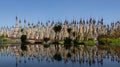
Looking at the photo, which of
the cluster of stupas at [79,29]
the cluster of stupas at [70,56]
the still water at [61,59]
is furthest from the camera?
the cluster of stupas at [79,29]

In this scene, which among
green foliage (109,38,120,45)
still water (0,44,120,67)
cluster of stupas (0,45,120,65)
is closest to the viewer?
still water (0,44,120,67)

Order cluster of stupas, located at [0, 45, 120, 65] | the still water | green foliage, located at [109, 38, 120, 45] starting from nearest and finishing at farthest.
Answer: the still water, cluster of stupas, located at [0, 45, 120, 65], green foliage, located at [109, 38, 120, 45]

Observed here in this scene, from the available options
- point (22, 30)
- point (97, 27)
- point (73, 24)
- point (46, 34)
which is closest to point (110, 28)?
point (97, 27)

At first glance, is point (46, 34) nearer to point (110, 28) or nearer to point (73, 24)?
point (73, 24)

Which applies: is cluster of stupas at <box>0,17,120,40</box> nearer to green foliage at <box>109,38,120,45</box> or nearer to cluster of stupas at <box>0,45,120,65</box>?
green foliage at <box>109,38,120,45</box>

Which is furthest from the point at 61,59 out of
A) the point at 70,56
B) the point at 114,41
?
the point at 114,41

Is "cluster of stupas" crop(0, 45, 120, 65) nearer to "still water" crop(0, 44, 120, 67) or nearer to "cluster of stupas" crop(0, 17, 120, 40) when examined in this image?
"still water" crop(0, 44, 120, 67)

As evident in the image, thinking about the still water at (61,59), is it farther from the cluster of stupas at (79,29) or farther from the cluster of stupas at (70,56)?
the cluster of stupas at (79,29)

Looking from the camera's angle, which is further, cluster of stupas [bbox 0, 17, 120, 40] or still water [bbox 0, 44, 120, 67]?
cluster of stupas [bbox 0, 17, 120, 40]

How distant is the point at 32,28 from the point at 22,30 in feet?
23.5

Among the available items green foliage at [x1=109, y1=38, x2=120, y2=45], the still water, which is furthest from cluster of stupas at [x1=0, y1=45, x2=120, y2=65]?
green foliage at [x1=109, y1=38, x2=120, y2=45]

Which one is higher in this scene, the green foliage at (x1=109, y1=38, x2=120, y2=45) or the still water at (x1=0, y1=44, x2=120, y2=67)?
the green foliage at (x1=109, y1=38, x2=120, y2=45)

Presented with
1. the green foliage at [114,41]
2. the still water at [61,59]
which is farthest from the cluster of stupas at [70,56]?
the green foliage at [114,41]

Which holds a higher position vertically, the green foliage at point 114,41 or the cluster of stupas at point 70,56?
the green foliage at point 114,41
